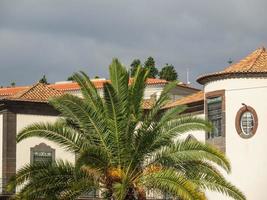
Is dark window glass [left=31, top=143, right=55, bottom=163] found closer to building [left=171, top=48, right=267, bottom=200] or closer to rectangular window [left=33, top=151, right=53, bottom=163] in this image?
rectangular window [left=33, top=151, right=53, bottom=163]

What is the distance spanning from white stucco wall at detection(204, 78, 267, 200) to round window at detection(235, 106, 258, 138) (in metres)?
0.17

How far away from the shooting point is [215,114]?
41.5 meters

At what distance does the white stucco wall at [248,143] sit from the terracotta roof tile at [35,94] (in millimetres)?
10533

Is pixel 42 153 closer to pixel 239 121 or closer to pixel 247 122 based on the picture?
pixel 239 121

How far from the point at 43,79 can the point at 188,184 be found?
5181cm

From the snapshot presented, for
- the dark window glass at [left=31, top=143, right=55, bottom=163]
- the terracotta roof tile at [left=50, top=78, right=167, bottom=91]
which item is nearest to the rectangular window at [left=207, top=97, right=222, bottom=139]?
the dark window glass at [left=31, top=143, right=55, bottom=163]

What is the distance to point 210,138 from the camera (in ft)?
137

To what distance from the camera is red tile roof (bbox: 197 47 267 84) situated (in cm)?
3997

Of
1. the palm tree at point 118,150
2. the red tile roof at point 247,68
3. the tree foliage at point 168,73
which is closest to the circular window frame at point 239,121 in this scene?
the red tile roof at point 247,68

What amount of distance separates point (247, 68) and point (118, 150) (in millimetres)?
11604

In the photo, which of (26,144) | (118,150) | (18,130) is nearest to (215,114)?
(26,144)

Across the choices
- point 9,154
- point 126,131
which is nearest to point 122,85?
point 126,131

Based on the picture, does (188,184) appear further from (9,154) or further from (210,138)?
(9,154)

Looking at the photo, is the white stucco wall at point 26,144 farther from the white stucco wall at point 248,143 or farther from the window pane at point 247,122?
the window pane at point 247,122
